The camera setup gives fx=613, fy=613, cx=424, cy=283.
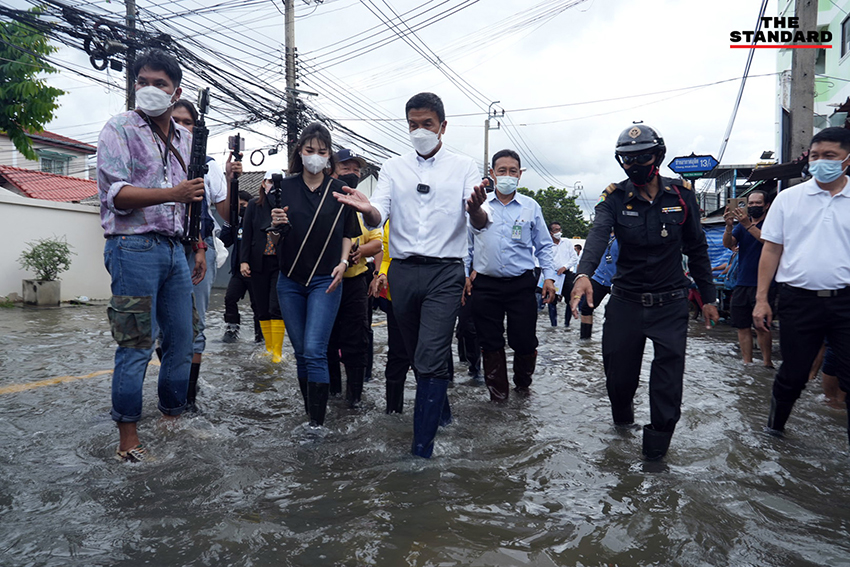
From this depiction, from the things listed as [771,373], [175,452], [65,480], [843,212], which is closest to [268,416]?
[175,452]

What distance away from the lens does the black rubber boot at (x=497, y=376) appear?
5.08 meters

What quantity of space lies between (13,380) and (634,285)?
5.00 m

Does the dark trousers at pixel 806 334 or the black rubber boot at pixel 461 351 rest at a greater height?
the dark trousers at pixel 806 334

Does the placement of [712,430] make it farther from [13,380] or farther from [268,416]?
[13,380]

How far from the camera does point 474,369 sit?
6277 millimetres

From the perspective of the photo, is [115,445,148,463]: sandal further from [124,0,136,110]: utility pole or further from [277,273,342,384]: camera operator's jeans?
[124,0,136,110]: utility pole

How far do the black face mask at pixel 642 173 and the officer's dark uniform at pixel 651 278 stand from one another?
2.3 inches

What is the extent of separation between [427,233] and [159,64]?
5.56ft

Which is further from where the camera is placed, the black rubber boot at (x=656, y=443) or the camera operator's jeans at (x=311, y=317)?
the camera operator's jeans at (x=311, y=317)

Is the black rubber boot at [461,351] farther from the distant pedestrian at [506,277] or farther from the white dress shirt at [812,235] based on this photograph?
the white dress shirt at [812,235]

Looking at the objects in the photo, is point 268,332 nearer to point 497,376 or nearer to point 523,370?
point 497,376

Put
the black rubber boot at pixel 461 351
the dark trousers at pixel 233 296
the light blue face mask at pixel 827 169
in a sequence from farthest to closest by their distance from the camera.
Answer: the dark trousers at pixel 233 296 < the black rubber boot at pixel 461 351 < the light blue face mask at pixel 827 169

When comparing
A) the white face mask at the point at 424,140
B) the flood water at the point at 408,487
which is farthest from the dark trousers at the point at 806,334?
the white face mask at the point at 424,140

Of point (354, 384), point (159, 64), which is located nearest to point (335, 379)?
point (354, 384)
